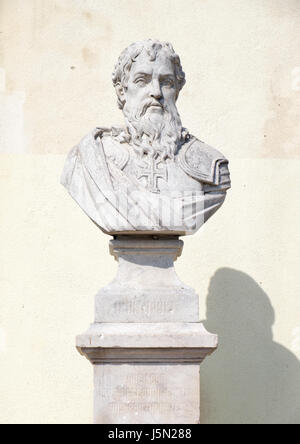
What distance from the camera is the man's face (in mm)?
5023

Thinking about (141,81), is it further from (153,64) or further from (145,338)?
(145,338)

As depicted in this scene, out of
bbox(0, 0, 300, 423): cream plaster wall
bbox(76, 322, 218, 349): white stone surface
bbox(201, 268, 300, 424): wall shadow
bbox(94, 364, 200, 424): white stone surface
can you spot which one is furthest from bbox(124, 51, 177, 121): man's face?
bbox(201, 268, 300, 424): wall shadow

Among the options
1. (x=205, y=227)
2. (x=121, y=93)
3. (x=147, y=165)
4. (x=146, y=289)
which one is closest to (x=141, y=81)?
(x=121, y=93)

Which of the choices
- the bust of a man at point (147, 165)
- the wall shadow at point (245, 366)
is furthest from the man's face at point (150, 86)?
the wall shadow at point (245, 366)

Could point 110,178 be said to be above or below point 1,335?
above

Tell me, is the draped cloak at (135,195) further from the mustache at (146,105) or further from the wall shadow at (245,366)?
the wall shadow at (245,366)

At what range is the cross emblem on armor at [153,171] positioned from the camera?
16.3 feet

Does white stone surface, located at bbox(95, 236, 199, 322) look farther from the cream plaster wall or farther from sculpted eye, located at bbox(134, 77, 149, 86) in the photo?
the cream plaster wall

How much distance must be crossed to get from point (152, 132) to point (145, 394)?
126 cm

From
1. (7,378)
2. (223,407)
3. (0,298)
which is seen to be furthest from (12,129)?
(223,407)

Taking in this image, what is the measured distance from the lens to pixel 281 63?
262 inches

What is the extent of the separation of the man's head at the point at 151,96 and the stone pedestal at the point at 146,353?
2.35ft

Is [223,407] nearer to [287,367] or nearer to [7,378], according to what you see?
[287,367]
